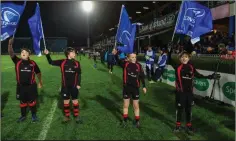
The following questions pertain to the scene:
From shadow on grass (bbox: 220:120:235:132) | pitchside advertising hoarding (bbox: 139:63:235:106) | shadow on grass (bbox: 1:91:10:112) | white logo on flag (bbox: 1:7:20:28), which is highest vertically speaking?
white logo on flag (bbox: 1:7:20:28)

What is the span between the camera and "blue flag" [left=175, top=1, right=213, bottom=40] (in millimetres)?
8906

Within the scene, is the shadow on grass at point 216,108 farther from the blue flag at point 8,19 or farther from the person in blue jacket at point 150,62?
the person in blue jacket at point 150,62

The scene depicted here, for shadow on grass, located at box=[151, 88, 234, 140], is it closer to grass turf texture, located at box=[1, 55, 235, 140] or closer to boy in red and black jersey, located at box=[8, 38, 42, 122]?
grass turf texture, located at box=[1, 55, 235, 140]

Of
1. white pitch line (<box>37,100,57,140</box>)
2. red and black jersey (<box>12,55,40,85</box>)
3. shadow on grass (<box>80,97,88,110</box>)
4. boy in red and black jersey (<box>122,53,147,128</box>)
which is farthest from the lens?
shadow on grass (<box>80,97,88,110</box>)

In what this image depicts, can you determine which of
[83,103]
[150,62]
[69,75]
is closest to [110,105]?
[83,103]

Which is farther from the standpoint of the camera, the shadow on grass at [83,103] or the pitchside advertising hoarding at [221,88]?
the shadow on grass at [83,103]

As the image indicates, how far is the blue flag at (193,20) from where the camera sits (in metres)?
8.91

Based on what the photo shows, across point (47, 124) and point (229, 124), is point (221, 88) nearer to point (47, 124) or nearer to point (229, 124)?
point (229, 124)

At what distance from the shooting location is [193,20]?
895cm

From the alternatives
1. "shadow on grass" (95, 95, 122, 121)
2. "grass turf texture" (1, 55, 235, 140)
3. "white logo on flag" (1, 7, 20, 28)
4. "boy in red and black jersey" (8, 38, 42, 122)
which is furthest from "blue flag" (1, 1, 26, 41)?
"shadow on grass" (95, 95, 122, 121)

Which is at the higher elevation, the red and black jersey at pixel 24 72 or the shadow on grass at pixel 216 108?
the red and black jersey at pixel 24 72

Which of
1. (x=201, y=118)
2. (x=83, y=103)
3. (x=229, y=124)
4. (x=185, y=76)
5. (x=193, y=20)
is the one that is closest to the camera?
(x=185, y=76)

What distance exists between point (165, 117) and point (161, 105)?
172cm

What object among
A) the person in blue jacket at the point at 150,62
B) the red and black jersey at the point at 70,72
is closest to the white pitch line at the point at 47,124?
the red and black jersey at the point at 70,72
